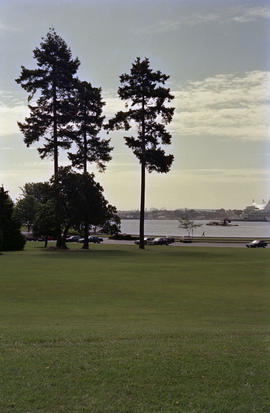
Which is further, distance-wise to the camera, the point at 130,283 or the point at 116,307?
the point at 130,283

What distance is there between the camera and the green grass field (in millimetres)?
7441

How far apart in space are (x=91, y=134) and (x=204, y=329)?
194 ft

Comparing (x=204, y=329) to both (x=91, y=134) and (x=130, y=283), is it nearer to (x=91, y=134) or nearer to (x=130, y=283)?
(x=130, y=283)

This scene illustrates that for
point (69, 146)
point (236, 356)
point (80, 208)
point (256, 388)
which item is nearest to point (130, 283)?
point (236, 356)

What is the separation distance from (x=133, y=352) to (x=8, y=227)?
5589 centimetres

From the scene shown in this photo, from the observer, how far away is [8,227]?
2509 inches

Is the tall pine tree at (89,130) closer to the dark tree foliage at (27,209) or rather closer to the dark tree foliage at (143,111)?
the dark tree foliage at (143,111)

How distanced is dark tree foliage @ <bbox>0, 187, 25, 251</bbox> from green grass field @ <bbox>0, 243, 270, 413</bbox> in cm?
3995

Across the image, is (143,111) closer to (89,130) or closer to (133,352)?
(89,130)

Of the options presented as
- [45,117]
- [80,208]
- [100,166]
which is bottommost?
[80,208]

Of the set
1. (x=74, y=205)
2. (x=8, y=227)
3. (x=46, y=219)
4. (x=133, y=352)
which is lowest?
(x=133, y=352)

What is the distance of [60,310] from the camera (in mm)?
18641

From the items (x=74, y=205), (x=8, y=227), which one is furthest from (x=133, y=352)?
(x=8, y=227)

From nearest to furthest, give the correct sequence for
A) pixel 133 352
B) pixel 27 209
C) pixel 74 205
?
1. pixel 133 352
2. pixel 74 205
3. pixel 27 209
